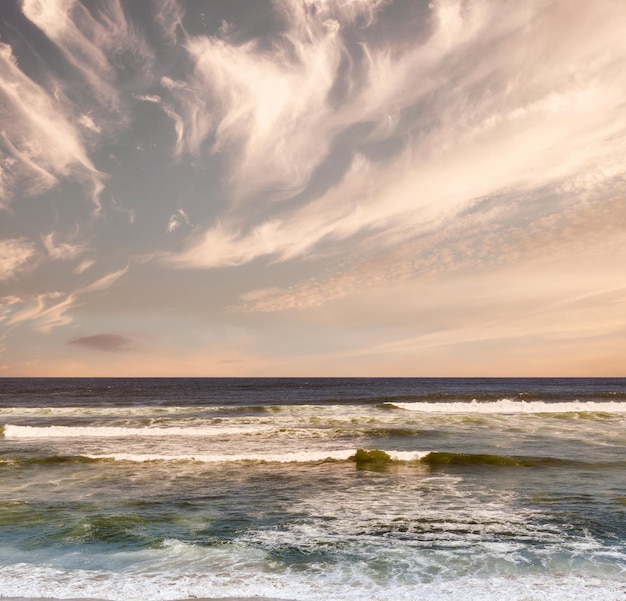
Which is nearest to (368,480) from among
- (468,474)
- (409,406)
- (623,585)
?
(468,474)

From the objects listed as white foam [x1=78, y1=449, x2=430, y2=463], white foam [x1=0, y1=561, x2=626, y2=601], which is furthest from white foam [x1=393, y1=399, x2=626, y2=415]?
white foam [x1=0, y1=561, x2=626, y2=601]

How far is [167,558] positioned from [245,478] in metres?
8.52

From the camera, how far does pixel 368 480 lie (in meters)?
19.2

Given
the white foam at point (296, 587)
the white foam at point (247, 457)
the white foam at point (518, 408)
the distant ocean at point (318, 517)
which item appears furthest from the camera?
the white foam at point (518, 408)

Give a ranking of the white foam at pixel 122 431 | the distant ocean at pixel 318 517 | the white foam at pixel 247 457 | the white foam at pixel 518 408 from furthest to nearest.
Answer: the white foam at pixel 518 408, the white foam at pixel 122 431, the white foam at pixel 247 457, the distant ocean at pixel 318 517

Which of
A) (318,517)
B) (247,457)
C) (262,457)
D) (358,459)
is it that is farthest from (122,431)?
(318,517)

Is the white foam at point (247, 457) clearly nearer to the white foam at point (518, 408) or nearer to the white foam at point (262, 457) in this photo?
the white foam at point (262, 457)

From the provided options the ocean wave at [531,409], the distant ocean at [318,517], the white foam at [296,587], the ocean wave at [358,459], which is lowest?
the white foam at [296,587]

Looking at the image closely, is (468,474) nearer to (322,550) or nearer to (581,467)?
(581,467)

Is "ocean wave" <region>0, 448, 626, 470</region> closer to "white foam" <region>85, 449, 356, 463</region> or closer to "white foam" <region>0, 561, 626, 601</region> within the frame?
"white foam" <region>85, 449, 356, 463</region>

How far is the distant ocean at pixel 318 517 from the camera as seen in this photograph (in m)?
9.74

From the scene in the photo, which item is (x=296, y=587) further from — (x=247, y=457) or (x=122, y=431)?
(x=122, y=431)

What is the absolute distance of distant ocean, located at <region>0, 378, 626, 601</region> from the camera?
974 centimetres

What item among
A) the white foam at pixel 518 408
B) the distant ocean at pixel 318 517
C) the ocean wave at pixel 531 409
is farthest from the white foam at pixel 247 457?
the ocean wave at pixel 531 409
